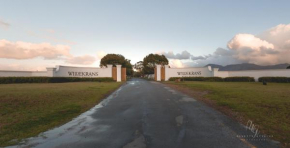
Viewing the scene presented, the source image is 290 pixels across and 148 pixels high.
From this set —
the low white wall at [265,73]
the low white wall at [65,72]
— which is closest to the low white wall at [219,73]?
the low white wall at [265,73]

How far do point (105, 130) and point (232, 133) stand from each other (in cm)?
391

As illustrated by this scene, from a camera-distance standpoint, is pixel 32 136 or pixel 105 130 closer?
pixel 32 136

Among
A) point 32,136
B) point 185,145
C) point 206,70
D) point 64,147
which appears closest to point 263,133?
point 185,145

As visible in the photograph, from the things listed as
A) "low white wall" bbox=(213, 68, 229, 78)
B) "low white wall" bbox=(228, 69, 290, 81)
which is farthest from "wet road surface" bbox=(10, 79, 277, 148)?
"low white wall" bbox=(213, 68, 229, 78)

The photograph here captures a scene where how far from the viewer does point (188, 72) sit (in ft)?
177

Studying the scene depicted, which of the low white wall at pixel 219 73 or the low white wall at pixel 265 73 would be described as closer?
the low white wall at pixel 265 73

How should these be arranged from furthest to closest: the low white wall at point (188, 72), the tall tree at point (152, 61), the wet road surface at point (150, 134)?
the tall tree at point (152, 61) → the low white wall at point (188, 72) → the wet road surface at point (150, 134)

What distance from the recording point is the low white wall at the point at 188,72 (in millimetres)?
52306

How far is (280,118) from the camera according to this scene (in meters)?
7.49

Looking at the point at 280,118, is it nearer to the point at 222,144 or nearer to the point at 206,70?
the point at 222,144

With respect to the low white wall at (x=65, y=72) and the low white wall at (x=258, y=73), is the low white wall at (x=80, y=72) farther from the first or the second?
the low white wall at (x=258, y=73)

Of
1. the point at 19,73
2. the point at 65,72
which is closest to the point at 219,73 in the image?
the point at 65,72

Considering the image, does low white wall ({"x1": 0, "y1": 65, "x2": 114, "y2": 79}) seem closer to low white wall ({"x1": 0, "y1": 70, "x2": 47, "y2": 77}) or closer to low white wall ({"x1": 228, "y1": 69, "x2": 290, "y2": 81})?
low white wall ({"x1": 0, "y1": 70, "x2": 47, "y2": 77})

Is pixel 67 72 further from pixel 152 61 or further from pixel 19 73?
pixel 152 61
